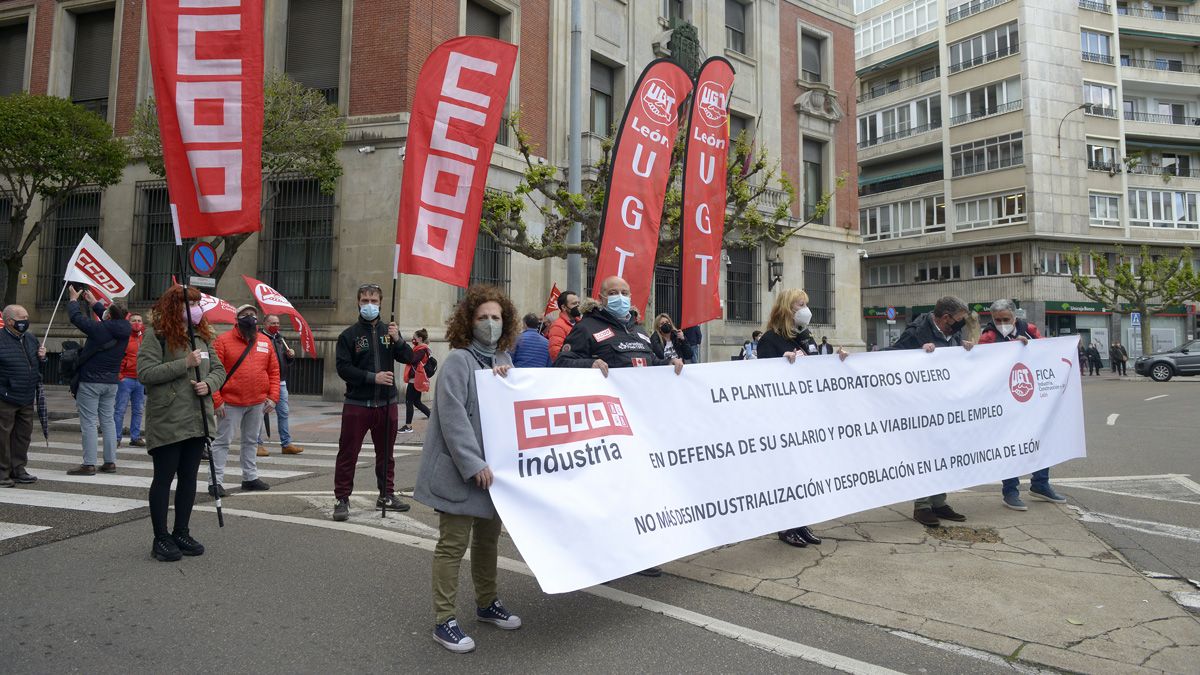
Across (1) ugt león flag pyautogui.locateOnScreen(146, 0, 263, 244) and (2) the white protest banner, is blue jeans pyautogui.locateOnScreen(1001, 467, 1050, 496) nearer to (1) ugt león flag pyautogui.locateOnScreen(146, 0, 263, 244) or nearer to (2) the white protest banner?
(2) the white protest banner

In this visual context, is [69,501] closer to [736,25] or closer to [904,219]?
[736,25]

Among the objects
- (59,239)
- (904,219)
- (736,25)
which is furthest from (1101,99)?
(59,239)

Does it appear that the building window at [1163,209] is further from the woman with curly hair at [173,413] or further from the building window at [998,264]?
the woman with curly hair at [173,413]

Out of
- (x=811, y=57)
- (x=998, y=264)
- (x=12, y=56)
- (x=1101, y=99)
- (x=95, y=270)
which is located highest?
(x=1101, y=99)

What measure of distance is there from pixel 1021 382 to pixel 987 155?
1683 inches

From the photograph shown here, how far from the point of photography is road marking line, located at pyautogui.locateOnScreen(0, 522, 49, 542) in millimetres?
5418

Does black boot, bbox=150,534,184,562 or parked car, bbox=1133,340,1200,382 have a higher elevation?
parked car, bbox=1133,340,1200,382

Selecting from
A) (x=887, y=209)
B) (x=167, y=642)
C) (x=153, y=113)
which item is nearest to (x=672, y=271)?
(x=153, y=113)

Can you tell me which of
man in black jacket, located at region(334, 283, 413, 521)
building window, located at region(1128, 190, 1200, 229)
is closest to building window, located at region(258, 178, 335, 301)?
man in black jacket, located at region(334, 283, 413, 521)

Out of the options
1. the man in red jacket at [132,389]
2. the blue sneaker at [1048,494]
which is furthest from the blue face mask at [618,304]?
the man in red jacket at [132,389]

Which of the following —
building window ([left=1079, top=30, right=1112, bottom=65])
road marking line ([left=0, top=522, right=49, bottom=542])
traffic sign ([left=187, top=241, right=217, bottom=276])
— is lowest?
road marking line ([left=0, top=522, right=49, bottom=542])

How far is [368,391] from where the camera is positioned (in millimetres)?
6219

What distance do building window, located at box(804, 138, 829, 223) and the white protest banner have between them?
23226 mm

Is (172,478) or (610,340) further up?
(610,340)
